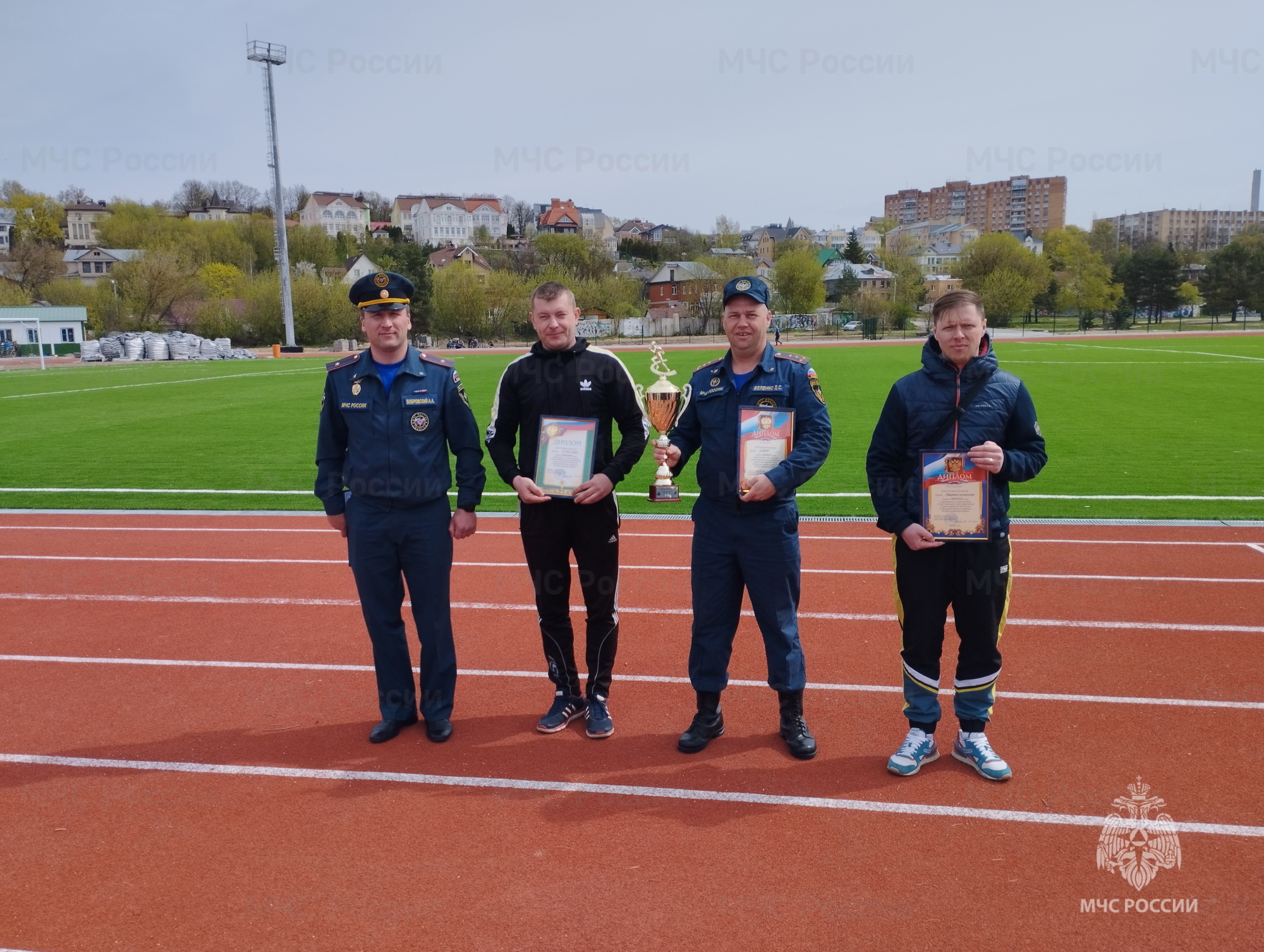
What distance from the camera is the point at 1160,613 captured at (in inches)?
229

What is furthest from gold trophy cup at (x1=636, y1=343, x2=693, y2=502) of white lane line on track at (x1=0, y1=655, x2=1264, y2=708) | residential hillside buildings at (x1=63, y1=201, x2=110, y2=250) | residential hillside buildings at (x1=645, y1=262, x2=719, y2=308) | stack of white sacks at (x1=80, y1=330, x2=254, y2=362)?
residential hillside buildings at (x1=63, y1=201, x2=110, y2=250)

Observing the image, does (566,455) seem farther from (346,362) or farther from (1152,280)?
(1152,280)

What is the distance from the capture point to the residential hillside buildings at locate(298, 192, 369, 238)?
4370 inches

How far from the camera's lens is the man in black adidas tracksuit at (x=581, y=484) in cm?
417

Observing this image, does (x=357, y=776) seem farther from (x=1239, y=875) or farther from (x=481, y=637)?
(x=1239, y=875)

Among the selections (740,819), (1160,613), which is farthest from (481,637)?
(1160,613)

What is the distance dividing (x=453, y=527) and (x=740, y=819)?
6.31 ft

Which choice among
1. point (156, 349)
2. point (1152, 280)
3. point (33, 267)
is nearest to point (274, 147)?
point (156, 349)

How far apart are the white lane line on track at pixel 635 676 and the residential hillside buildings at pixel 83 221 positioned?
11724 cm

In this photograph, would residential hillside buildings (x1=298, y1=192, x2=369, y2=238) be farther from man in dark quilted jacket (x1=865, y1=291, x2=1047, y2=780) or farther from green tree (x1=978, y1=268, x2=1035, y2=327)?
man in dark quilted jacket (x1=865, y1=291, x2=1047, y2=780)

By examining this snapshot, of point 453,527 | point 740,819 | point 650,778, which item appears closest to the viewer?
point 740,819

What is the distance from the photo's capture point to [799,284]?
73.2m

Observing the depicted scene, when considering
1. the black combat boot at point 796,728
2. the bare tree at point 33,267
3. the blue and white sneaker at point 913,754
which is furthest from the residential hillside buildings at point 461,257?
the blue and white sneaker at point 913,754

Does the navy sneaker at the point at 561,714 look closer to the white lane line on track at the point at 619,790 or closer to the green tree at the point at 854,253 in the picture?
the white lane line on track at the point at 619,790
